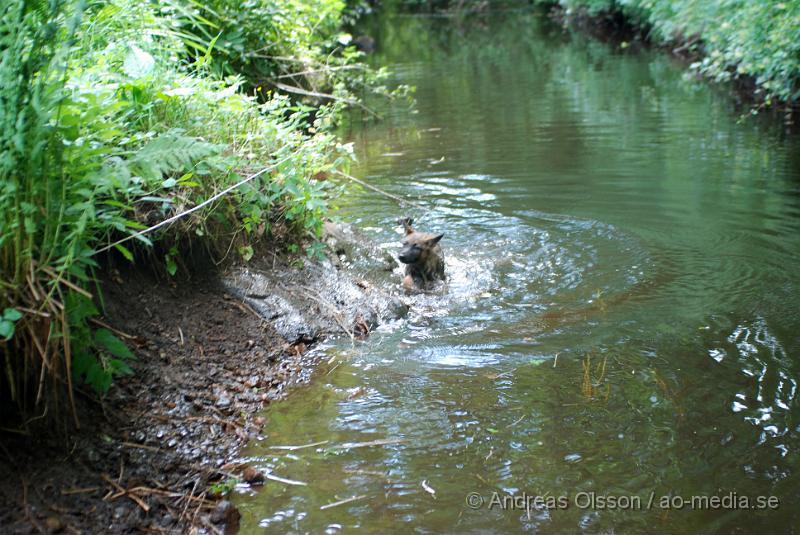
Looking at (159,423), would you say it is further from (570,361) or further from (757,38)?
(757,38)

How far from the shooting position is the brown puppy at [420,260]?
7.33 m

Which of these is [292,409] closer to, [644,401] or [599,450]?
[599,450]

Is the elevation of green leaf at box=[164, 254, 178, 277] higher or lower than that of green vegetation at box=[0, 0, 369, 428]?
lower

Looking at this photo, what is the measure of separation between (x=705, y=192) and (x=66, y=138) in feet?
27.6

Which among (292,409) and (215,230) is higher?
(215,230)

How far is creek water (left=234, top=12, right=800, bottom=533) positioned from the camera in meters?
3.98

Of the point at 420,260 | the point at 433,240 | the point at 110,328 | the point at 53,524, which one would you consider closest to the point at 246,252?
the point at 110,328

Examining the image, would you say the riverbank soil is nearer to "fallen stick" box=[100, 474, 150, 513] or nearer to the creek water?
"fallen stick" box=[100, 474, 150, 513]

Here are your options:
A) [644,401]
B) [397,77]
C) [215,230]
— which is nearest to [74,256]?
[215,230]

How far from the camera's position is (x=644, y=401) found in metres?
4.94

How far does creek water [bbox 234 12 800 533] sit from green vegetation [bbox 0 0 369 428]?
125 centimetres

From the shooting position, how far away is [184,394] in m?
4.82

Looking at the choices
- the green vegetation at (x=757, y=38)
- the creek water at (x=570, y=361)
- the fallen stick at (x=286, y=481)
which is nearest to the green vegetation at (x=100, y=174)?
the fallen stick at (x=286, y=481)

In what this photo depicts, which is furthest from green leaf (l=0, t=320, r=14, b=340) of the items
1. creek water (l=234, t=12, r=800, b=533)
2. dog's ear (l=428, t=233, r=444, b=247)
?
dog's ear (l=428, t=233, r=444, b=247)
